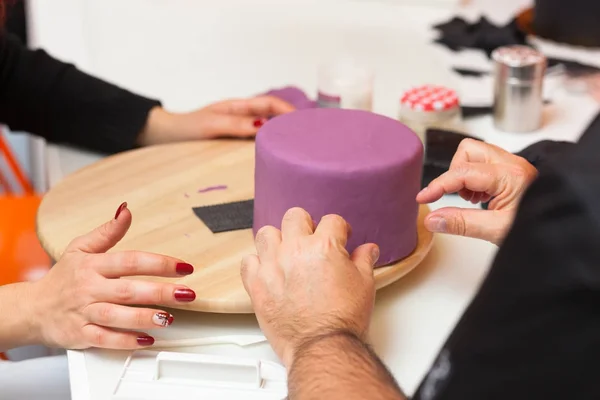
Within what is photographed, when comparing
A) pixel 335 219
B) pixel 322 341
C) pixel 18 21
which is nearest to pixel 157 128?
pixel 335 219

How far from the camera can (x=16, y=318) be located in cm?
78

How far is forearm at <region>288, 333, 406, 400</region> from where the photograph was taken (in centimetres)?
58

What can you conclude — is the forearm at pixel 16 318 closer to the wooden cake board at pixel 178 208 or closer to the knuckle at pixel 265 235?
the wooden cake board at pixel 178 208

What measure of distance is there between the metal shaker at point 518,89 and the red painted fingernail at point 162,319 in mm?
683

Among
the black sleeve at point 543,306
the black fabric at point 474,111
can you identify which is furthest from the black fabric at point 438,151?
the black sleeve at point 543,306

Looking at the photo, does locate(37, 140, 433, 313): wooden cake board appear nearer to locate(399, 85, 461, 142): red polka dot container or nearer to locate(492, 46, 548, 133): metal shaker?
locate(399, 85, 461, 142): red polka dot container

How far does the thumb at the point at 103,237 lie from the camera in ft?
2.52

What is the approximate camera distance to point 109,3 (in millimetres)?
1693

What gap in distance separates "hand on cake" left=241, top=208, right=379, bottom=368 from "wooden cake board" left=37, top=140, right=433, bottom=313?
59mm

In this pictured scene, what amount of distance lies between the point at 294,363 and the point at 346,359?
5cm

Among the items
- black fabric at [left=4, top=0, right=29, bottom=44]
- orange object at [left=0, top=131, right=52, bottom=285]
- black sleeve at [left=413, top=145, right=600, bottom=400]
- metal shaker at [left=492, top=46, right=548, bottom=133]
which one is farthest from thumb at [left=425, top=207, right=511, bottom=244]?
black fabric at [left=4, top=0, right=29, bottom=44]

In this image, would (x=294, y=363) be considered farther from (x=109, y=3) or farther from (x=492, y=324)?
(x=109, y=3)

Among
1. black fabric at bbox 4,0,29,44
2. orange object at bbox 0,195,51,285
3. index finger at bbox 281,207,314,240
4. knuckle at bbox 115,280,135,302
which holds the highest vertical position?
index finger at bbox 281,207,314,240

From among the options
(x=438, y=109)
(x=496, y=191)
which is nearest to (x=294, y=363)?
(x=496, y=191)
